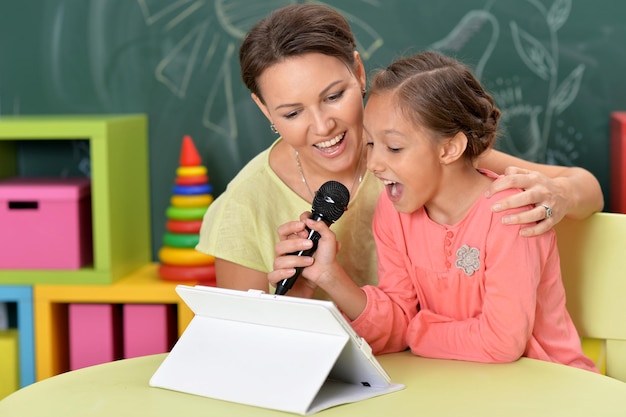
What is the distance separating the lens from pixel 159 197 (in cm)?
282

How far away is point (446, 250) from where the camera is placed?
1.60 metres

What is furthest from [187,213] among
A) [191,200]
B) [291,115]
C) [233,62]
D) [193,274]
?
[291,115]

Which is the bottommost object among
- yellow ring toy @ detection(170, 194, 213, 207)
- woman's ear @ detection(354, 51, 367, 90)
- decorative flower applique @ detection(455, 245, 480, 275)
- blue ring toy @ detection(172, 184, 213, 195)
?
yellow ring toy @ detection(170, 194, 213, 207)

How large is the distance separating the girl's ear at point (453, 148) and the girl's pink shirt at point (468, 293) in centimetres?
9

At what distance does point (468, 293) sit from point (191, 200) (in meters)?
1.15

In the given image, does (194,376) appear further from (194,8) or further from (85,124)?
(194,8)

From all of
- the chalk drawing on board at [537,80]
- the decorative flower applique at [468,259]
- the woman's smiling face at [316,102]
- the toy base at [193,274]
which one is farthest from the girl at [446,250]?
the chalk drawing on board at [537,80]

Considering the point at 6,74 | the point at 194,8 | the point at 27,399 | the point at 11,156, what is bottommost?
the point at 27,399

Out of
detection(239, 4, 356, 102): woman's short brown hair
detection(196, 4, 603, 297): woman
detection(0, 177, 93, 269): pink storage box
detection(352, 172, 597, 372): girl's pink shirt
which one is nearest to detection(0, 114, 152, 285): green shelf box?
detection(0, 177, 93, 269): pink storage box

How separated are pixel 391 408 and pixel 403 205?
16.6 inches

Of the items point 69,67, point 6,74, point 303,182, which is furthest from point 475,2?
point 6,74

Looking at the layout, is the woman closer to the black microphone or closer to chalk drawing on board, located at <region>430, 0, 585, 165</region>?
the black microphone

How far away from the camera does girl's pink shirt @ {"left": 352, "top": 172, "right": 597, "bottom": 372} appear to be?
1.51 m

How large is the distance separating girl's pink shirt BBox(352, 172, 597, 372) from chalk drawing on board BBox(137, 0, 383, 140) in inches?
44.8
